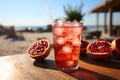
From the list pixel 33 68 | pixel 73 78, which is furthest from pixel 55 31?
pixel 73 78

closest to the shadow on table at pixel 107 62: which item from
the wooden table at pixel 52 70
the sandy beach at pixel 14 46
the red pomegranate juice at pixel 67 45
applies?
the wooden table at pixel 52 70

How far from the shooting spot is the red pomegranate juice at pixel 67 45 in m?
1.13

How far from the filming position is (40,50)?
53.1 inches

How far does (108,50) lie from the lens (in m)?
1.35

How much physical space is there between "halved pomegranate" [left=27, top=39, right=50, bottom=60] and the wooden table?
0.12 feet

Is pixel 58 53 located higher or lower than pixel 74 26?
lower

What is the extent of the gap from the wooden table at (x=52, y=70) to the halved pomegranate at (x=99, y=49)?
42 mm

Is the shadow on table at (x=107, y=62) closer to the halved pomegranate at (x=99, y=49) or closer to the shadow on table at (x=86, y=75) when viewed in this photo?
the halved pomegranate at (x=99, y=49)

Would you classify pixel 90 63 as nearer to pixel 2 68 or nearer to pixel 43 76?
pixel 43 76

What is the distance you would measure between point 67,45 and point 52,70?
19cm

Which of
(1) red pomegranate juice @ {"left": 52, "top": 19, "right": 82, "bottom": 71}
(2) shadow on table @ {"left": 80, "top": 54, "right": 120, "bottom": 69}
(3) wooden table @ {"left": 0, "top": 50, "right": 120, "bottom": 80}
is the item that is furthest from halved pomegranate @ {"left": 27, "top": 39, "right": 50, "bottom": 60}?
(2) shadow on table @ {"left": 80, "top": 54, "right": 120, "bottom": 69}

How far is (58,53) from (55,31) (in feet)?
0.47

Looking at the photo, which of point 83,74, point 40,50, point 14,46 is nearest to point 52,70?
point 83,74

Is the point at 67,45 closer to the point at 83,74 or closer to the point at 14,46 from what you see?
the point at 83,74
